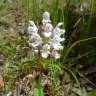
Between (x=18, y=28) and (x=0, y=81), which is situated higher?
(x=18, y=28)

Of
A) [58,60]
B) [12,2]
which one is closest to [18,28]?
[12,2]

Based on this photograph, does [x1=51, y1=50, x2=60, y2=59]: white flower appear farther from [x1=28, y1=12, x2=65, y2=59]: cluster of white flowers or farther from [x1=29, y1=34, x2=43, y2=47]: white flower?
[x1=29, y1=34, x2=43, y2=47]: white flower

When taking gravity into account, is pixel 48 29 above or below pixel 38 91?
above

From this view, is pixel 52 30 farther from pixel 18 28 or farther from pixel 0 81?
pixel 18 28

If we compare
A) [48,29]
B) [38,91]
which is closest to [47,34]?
[48,29]

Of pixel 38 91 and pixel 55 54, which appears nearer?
pixel 38 91

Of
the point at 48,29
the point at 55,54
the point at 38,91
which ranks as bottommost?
the point at 38,91

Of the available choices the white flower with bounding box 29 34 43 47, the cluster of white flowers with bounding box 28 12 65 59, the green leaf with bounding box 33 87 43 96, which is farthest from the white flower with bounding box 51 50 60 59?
the green leaf with bounding box 33 87 43 96

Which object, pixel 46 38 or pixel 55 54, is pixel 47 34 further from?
pixel 55 54
